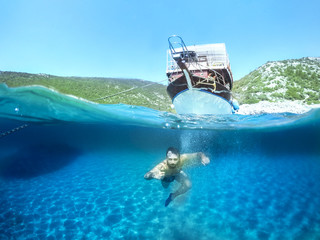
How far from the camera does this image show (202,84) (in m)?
12.3

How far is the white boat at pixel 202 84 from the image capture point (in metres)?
12.1

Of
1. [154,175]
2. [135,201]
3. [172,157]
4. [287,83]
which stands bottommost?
[135,201]

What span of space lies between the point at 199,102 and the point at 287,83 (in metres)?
15.7

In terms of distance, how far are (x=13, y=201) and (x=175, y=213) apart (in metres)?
8.38

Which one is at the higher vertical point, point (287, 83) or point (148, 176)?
point (287, 83)

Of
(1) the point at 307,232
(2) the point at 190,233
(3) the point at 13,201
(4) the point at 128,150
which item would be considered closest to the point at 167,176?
(2) the point at 190,233

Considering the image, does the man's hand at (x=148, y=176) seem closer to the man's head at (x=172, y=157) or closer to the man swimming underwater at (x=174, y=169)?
the man swimming underwater at (x=174, y=169)

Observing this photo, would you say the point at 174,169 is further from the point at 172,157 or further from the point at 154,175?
the point at 154,175

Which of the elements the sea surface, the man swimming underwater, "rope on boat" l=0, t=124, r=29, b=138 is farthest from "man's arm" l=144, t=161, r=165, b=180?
"rope on boat" l=0, t=124, r=29, b=138

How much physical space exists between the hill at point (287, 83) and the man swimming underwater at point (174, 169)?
15338 millimetres

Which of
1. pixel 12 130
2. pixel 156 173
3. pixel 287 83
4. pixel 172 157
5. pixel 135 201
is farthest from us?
pixel 287 83

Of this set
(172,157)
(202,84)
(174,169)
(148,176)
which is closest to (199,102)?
(202,84)

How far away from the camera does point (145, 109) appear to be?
49.8 ft

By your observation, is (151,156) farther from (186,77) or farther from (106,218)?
(106,218)
